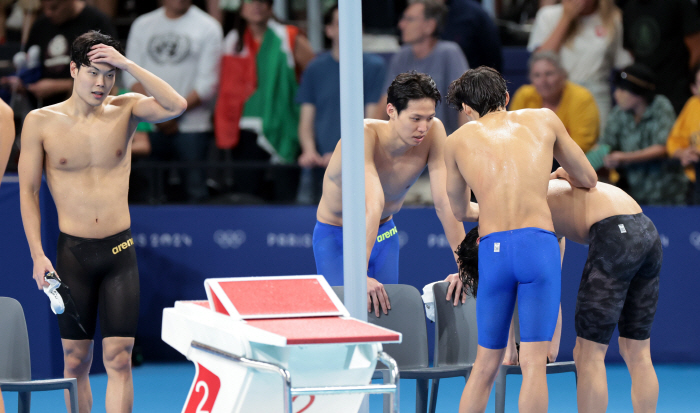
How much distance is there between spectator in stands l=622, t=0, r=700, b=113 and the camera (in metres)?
6.39

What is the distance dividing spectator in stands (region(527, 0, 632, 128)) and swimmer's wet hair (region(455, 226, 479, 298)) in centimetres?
288

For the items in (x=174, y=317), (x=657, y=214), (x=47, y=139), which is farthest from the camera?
(x=657, y=214)

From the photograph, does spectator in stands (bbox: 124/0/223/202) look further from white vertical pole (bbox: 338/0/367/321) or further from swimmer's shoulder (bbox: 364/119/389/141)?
white vertical pole (bbox: 338/0/367/321)

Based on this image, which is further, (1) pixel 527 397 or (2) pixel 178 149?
(2) pixel 178 149

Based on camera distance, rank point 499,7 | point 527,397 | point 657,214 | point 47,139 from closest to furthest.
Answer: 1. point 527,397
2. point 47,139
3. point 657,214
4. point 499,7

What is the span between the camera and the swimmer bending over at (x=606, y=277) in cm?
366

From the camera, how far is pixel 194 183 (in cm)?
651

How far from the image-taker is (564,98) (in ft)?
20.3

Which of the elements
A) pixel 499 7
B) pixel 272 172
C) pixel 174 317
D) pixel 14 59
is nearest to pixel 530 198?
pixel 174 317

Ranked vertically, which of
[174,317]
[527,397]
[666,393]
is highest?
[174,317]

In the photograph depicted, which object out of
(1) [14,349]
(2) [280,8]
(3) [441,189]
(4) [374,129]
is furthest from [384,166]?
(2) [280,8]

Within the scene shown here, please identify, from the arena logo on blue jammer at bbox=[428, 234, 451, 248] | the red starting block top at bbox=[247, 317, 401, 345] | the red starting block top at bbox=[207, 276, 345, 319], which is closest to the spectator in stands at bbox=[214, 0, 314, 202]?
Result: the arena logo on blue jammer at bbox=[428, 234, 451, 248]

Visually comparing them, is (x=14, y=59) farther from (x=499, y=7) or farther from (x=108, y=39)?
(x=499, y=7)

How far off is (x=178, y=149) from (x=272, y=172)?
2.30ft
